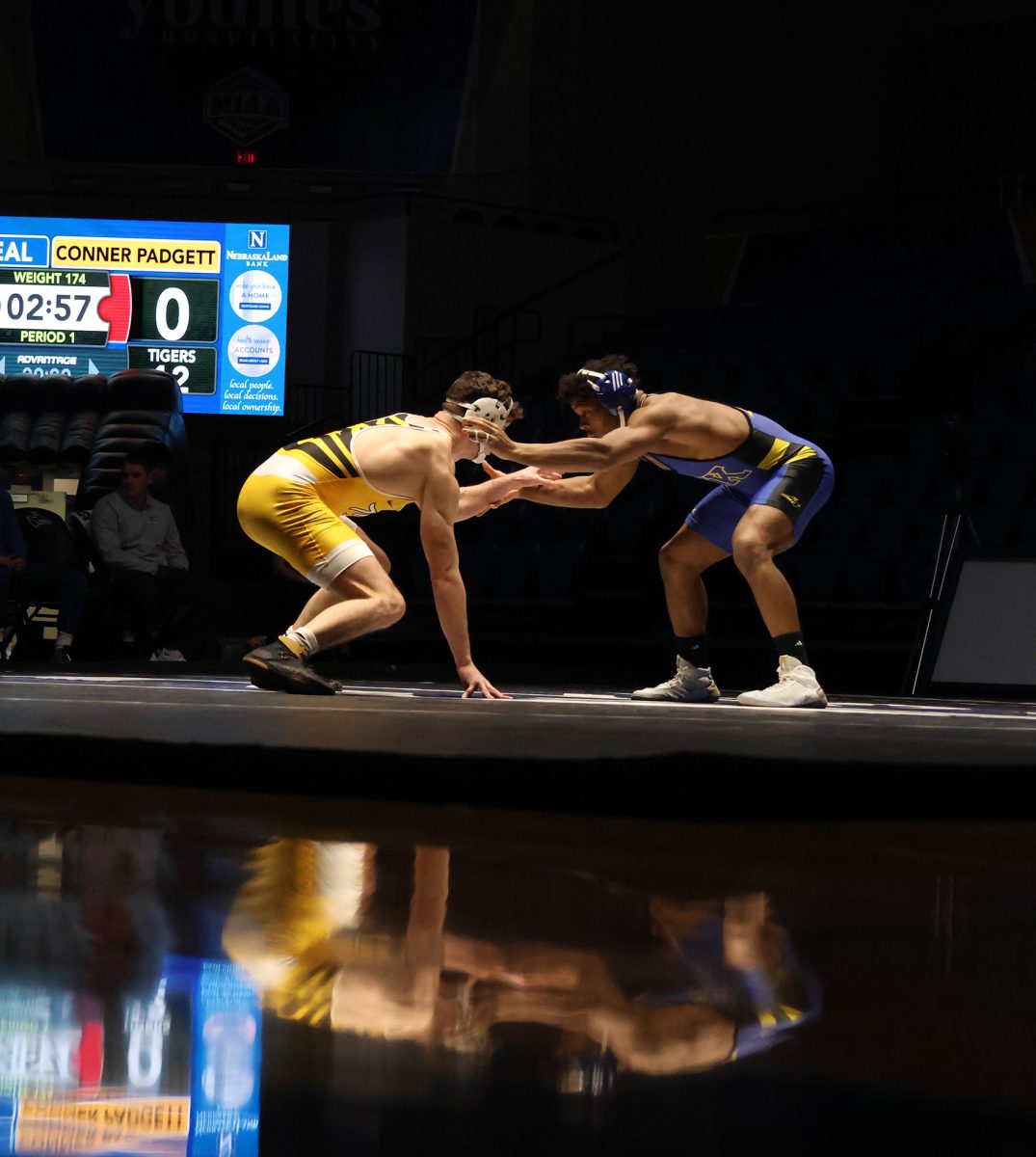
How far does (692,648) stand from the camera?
456 centimetres

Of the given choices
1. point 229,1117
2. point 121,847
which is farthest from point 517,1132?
point 121,847

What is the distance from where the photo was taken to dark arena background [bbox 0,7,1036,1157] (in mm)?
1669

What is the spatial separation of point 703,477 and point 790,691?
692mm

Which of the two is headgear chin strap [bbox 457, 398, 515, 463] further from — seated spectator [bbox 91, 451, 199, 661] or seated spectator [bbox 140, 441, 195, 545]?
seated spectator [bbox 140, 441, 195, 545]

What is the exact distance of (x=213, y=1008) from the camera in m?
1.81

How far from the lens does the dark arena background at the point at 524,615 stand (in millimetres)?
1669

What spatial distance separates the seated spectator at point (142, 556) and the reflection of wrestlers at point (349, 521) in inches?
159

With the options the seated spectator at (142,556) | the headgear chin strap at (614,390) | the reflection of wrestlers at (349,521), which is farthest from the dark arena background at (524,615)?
the headgear chin strap at (614,390)

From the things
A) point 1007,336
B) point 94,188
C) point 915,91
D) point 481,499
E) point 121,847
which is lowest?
point 121,847

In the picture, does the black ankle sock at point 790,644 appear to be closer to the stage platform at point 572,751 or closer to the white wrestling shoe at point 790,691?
the white wrestling shoe at point 790,691

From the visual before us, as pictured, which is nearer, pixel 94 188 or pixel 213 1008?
pixel 213 1008

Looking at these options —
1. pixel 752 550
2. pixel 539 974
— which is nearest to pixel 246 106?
pixel 752 550

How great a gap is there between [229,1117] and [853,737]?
245 cm

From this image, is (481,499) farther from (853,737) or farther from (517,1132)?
(517,1132)
